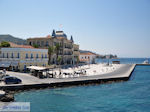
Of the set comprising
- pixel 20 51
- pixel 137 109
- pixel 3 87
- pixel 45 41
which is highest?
pixel 45 41

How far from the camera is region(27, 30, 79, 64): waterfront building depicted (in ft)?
208

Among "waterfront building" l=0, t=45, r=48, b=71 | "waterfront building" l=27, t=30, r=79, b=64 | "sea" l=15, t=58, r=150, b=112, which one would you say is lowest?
"sea" l=15, t=58, r=150, b=112

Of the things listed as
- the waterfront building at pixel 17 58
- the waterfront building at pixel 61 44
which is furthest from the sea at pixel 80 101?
the waterfront building at pixel 61 44

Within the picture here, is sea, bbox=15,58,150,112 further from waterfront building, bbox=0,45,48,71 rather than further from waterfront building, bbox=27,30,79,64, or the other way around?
waterfront building, bbox=27,30,79,64

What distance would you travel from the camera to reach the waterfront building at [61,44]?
63344 millimetres

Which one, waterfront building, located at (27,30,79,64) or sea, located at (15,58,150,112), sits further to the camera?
waterfront building, located at (27,30,79,64)

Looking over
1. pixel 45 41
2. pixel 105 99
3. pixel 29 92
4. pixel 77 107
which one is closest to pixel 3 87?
pixel 29 92

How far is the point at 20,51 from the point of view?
44.9 metres

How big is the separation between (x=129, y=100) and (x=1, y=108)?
53.0 feet

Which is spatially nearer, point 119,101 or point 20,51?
point 119,101

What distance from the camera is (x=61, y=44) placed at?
70.1m

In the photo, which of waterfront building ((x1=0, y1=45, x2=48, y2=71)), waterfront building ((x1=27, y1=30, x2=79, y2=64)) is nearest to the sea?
waterfront building ((x1=0, y1=45, x2=48, y2=71))

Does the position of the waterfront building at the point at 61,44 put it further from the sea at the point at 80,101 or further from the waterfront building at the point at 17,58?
the sea at the point at 80,101

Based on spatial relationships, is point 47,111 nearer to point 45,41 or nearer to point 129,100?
point 129,100
